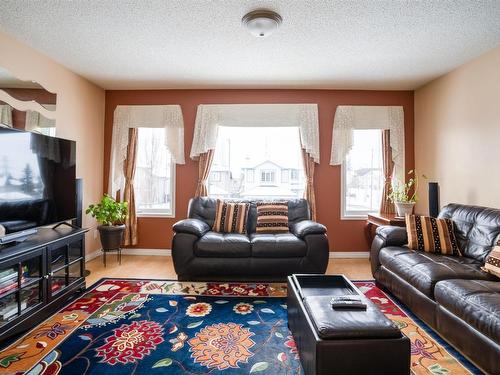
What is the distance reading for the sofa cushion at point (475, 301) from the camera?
1651mm

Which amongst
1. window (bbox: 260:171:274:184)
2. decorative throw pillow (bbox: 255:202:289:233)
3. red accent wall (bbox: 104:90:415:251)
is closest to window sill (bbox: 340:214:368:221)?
red accent wall (bbox: 104:90:415:251)

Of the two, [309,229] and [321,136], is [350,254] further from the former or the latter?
[321,136]

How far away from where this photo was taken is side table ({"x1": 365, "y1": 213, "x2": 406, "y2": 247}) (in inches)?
145

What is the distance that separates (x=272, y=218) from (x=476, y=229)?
7.02 feet

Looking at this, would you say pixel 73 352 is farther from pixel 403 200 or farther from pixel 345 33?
pixel 403 200

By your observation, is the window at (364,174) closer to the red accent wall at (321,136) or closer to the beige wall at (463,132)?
the red accent wall at (321,136)

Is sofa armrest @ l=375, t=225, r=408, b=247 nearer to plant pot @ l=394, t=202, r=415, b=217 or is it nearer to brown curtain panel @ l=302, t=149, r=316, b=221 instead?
plant pot @ l=394, t=202, r=415, b=217

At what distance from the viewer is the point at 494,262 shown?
2.24 metres

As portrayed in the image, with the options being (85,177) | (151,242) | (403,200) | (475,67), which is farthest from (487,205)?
(85,177)

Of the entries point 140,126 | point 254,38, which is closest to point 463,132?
point 254,38

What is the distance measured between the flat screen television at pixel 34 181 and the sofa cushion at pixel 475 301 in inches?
134

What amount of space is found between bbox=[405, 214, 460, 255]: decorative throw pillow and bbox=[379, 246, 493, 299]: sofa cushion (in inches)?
4.1

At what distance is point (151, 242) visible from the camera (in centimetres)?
457

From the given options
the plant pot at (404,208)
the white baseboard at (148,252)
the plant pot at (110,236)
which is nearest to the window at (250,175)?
the white baseboard at (148,252)
